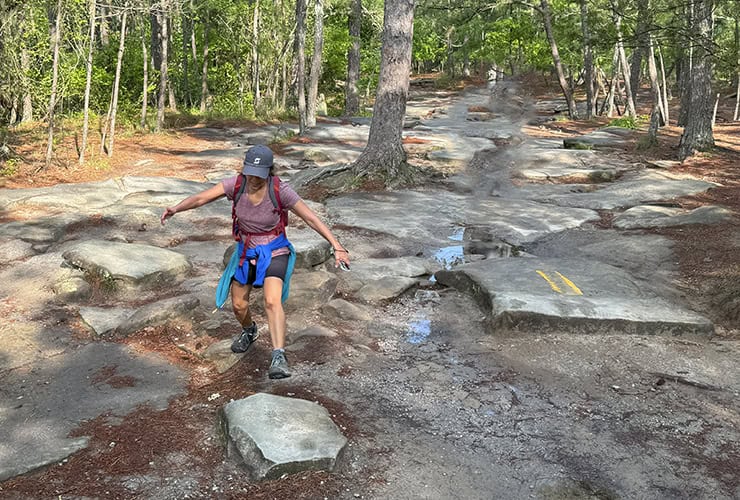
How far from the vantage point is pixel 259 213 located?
491cm

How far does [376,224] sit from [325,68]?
28.8 meters

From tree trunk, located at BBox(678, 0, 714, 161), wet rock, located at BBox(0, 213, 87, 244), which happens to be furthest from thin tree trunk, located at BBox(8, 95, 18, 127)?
tree trunk, located at BBox(678, 0, 714, 161)

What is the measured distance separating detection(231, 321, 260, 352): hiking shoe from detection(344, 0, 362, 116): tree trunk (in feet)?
84.2

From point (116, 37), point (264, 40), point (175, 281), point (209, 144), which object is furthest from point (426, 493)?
point (116, 37)

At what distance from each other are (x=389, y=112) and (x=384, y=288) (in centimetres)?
739

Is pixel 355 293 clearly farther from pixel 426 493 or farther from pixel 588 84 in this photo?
pixel 588 84

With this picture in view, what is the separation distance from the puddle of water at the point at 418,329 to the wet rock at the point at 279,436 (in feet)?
6.89

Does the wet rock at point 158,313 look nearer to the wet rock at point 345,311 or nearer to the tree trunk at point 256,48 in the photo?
the wet rock at point 345,311

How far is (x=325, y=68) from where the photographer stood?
3778 centimetres

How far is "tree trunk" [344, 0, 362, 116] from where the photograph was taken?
30.1 meters

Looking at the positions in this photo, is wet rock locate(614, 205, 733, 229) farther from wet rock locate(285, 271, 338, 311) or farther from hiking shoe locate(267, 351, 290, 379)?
hiking shoe locate(267, 351, 290, 379)

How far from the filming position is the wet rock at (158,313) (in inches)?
241

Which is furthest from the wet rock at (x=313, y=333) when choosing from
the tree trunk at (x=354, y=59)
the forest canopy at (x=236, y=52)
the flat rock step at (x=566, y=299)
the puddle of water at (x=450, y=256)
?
the tree trunk at (x=354, y=59)

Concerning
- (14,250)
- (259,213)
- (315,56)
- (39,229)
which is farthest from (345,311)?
(315,56)
